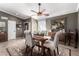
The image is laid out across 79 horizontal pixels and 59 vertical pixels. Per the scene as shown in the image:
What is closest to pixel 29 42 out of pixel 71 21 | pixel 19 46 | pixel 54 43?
pixel 19 46

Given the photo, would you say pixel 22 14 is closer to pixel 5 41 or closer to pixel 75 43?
pixel 5 41

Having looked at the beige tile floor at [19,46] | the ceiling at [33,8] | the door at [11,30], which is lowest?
the beige tile floor at [19,46]

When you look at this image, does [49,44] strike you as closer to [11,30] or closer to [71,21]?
[71,21]

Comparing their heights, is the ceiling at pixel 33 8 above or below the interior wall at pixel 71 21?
above

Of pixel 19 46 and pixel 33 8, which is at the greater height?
pixel 33 8

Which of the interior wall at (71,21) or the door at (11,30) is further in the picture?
the door at (11,30)

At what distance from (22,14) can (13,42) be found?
2.15 ft

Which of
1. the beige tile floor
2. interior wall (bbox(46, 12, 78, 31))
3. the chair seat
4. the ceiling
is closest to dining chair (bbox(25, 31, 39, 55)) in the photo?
the beige tile floor

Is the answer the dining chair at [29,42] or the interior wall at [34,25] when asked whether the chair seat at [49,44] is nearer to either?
the dining chair at [29,42]

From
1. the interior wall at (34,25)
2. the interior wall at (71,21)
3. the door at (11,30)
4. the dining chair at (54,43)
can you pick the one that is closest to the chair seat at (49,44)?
the dining chair at (54,43)

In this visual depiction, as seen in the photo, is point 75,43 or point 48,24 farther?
point 48,24

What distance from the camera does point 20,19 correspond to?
2229mm

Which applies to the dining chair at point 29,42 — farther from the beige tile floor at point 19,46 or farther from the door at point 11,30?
the door at point 11,30

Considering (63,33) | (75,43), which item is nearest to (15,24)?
(63,33)
